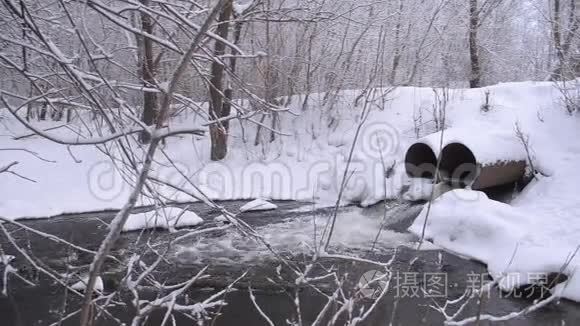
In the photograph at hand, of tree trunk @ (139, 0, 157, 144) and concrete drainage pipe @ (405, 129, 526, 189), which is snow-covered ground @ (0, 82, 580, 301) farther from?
tree trunk @ (139, 0, 157, 144)

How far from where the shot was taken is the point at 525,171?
9.08 meters

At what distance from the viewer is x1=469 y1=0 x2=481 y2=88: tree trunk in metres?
14.7

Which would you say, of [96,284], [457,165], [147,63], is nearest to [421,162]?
[457,165]

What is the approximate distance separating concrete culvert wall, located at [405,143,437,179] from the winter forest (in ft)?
0.16

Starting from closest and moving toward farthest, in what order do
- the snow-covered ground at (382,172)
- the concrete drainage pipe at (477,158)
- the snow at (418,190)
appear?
1. the snow-covered ground at (382,172)
2. the concrete drainage pipe at (477,158)
3. the snow at (418,190)

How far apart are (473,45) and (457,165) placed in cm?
621

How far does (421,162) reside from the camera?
1026 centimetres

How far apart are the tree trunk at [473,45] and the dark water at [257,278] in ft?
25.5

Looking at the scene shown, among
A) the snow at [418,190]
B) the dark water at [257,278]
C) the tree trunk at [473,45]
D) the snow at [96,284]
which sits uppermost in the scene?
the tree trunk at [473,45]

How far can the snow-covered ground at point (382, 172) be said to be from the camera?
277 inches

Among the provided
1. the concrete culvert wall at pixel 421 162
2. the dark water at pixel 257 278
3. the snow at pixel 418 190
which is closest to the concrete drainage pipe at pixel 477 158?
the concrete culvert wall at pixel 421 162

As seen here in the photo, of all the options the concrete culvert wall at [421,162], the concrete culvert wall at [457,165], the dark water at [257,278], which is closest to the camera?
the dark water at [257,278]

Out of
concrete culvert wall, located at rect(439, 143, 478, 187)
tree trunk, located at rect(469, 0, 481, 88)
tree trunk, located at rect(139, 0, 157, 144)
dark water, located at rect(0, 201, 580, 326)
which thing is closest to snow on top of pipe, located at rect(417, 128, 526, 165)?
concrete culvert wall, located at rect(439, 143, 478, 187)

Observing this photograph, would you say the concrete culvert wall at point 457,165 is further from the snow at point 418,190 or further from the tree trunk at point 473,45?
the tree trunk at point 473,45
